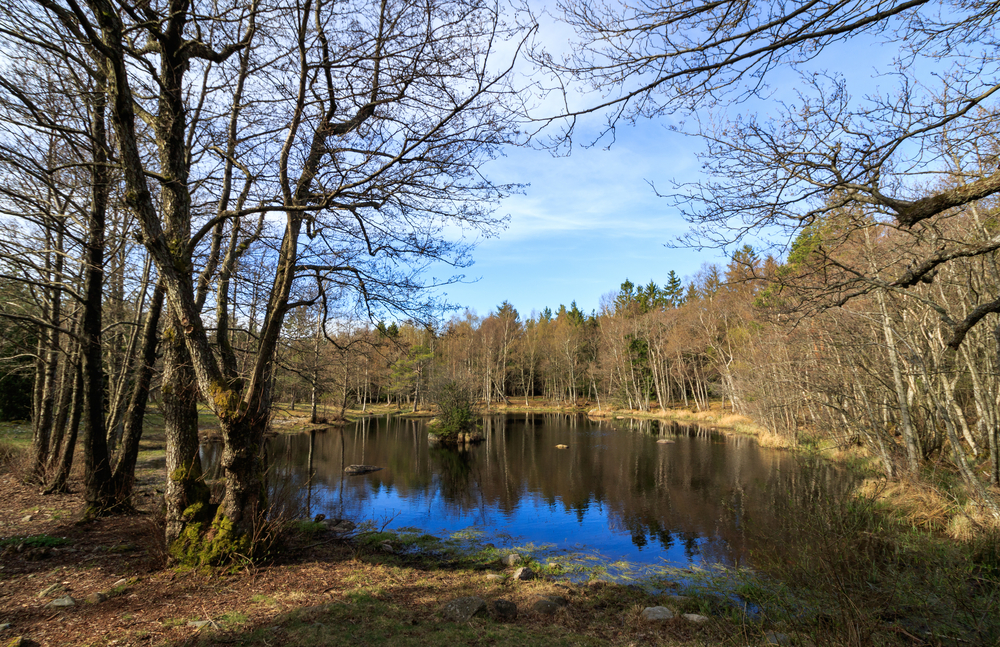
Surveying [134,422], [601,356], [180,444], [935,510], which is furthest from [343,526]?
[601,356]

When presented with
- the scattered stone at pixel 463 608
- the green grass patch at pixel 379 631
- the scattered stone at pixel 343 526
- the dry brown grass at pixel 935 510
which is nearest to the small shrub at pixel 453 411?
the scattered stone at pixel 343 526

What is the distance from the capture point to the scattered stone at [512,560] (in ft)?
27.9

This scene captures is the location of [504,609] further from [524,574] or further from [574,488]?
[574,488]

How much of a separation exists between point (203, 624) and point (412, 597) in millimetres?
2249

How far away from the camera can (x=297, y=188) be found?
5680 millimetres

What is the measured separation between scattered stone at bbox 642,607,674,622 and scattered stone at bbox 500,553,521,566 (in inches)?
120

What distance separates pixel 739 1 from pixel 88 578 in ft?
26.0

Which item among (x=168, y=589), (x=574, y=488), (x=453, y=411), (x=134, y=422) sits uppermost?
(x=134, y=422)

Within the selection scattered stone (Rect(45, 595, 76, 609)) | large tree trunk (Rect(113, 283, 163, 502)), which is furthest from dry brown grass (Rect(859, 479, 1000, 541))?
large tree trunk (Rect(113, 283, 163, 502))

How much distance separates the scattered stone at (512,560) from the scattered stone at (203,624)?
17.1 ft

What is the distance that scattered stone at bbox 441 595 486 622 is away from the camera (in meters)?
5.20

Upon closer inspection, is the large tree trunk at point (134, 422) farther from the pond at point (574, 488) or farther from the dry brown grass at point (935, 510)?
the dry brown grass at point (935, 510)

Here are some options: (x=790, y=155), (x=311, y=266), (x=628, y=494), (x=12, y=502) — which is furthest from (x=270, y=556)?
(x=628, y=494)

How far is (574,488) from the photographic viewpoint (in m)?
15.7
